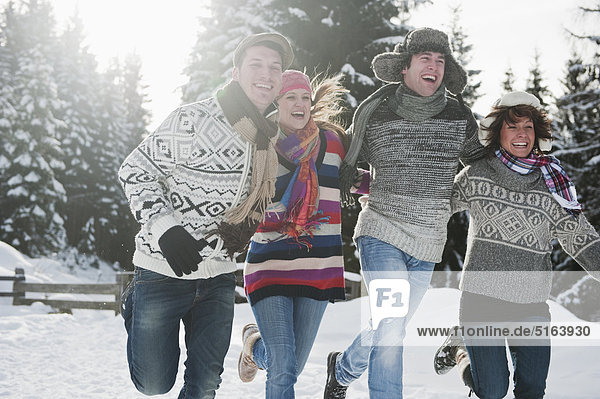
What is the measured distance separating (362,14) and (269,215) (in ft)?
40.4

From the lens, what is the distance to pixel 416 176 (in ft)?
13.1

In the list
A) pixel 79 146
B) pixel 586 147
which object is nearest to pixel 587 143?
pixel 586 147

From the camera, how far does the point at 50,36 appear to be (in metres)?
33.6

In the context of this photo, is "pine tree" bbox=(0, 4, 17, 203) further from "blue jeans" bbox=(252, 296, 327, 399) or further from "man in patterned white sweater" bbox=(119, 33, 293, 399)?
"blue jeans" bbox=(252, 296, 327, 399)

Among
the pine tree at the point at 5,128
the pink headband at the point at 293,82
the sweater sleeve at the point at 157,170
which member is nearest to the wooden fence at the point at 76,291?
the pink headband at the point at 293,82

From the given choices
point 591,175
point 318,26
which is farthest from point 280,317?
point 591,175

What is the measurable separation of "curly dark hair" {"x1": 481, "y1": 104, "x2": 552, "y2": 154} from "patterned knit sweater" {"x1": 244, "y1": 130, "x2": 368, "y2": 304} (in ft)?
4.07

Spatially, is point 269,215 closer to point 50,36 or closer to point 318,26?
point 318,26

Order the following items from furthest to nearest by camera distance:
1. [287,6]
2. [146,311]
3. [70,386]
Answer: [287,6] < [70,386] < [146,311]

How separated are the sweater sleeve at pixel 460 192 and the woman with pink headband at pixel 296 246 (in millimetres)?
869

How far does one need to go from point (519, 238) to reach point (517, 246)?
0.19ft

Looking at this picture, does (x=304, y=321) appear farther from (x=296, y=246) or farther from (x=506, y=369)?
(x=506, y=369)

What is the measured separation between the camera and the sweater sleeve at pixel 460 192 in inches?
160

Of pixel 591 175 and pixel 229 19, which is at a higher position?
pixel 229 19
